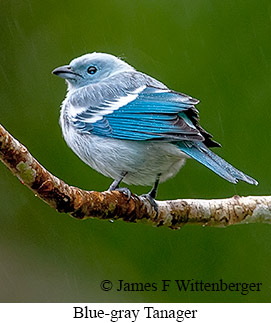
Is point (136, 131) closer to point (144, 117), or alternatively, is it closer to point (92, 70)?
point (144, 117)

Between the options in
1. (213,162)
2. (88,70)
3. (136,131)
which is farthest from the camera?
(88,70)

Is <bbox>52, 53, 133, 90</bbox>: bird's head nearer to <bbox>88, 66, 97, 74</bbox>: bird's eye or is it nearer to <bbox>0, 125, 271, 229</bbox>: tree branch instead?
<bbox>88, 66, 97, 74</bbox>: bird's eye

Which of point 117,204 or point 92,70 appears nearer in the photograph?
point 117,204

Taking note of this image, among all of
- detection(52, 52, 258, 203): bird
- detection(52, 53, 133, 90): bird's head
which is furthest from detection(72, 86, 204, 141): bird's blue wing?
detection(52, 53, 133, 90): bird's head

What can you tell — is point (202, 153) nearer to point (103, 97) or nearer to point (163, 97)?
point (163, 97)

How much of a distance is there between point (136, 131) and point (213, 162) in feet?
→ 1.93

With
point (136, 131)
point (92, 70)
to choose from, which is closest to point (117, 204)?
point (136, 131)

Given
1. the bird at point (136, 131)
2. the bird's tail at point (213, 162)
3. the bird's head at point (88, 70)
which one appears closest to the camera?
the bird's tail at point (213, 162)

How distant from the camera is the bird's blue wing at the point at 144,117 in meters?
4.98

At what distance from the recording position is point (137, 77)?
5645 mm

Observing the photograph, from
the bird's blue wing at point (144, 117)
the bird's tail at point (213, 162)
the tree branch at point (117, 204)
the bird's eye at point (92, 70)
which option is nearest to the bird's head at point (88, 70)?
the bird's eye at point (92, 70)

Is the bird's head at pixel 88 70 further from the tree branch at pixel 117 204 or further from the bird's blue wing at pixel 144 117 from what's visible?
the tree branch at pixel 117 204

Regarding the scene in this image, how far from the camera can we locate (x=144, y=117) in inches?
204
